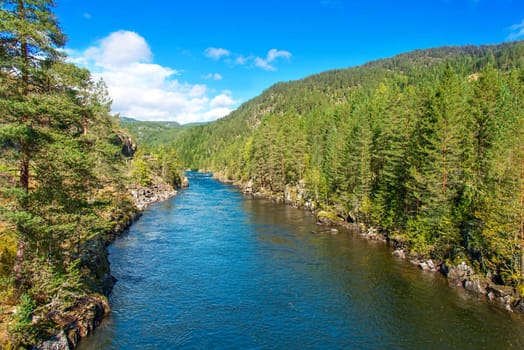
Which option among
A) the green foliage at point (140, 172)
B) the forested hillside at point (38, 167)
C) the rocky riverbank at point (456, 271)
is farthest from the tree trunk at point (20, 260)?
the green foliage at point (140, 172)

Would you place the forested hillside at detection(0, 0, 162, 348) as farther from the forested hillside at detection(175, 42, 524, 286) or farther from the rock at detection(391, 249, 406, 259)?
the rock at detection(391, 249, 406, 259)

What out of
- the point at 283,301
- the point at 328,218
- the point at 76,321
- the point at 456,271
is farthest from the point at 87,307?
the point at 328,218

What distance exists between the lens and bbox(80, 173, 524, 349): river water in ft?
77.6

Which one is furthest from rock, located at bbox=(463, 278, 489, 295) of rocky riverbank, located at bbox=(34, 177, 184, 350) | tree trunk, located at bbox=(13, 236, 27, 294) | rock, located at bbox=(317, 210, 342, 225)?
tree trunk, located at bbox=(13, 236, 27, 294)

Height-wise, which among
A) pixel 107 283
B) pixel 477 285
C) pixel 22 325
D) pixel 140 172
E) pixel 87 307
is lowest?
pixel 107 283

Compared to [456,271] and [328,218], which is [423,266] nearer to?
[456,271]

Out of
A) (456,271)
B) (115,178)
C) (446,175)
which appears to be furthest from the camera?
(115,178)

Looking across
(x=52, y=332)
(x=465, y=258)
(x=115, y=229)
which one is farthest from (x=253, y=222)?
(x=52, y=332)

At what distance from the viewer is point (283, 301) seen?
2945cm

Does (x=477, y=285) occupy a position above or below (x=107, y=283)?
above

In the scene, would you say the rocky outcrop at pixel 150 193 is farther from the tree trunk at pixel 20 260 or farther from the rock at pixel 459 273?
the rock at pixel 459 273

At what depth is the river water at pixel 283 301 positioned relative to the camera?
77.6ft

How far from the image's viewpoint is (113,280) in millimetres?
33062

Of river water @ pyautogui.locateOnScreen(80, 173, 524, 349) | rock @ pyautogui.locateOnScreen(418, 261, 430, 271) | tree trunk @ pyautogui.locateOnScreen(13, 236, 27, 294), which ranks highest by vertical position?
tree trunk @ pyautogui.locateOnScreen(13, 236, 27, 294)
